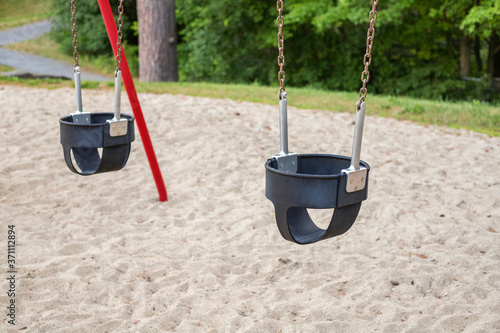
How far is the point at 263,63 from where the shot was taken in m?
14.3

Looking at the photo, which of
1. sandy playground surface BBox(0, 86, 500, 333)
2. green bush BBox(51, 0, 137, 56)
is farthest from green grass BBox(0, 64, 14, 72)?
sandy playground surface BBox(0, 86, 500, 333)

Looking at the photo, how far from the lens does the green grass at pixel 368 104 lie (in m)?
6.39

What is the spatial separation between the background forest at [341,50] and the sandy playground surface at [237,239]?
7036 millimetres

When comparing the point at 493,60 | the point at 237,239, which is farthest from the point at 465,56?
the point at 237,239

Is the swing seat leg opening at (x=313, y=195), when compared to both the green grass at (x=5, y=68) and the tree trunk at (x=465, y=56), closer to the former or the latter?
the tree trunk at (x=465, y=56)

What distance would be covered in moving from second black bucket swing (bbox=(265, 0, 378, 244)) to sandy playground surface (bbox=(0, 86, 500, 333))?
0.76 metres

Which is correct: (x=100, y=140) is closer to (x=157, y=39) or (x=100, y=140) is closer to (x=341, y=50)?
(x=157, y=39)

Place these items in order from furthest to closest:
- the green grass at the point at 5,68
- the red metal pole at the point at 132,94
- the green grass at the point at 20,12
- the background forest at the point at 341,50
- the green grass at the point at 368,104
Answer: the green grass at the point at 20,12 → the green grass at the point at 5,68 → the background forest at the point at 341,50 → the green grass at the point at 368,104 → the red metal pole at the point at 132,94

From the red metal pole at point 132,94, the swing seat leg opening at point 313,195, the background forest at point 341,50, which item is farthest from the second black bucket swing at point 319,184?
the background forest at point 341,50

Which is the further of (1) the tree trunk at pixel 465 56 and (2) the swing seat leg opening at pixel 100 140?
(1) the tree trunk at pixel 465 56

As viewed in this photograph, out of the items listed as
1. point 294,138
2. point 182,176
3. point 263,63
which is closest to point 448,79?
point 263,63

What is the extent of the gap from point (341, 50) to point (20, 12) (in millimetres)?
14417

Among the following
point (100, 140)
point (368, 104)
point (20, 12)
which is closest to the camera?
point (100, 140)

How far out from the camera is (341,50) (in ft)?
44.9
